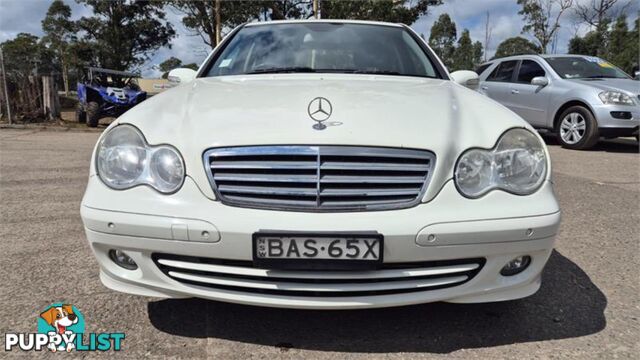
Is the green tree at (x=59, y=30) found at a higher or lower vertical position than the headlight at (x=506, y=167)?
higher

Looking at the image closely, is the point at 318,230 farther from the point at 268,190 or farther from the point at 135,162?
the point at 135,162

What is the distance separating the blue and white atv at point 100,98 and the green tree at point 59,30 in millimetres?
26354

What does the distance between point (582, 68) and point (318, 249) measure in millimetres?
8303

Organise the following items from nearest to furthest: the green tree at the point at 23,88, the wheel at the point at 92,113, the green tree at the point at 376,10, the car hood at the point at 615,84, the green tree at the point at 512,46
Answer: the car hood at the point at 615,84 → the green tree at the point at 23,88 → the wheel at the point at 92,113 → the green tree at the point at 376,10 → the green tree at the point at 512,46

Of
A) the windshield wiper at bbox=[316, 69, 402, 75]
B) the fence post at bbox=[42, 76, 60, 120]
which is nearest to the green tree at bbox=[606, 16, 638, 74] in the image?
the fence post at bbox=[42, 76, 60, 120]

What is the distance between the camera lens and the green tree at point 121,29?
101 feet

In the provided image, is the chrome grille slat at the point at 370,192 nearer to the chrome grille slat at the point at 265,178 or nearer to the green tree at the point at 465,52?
the chrome grille slat at the point at 265,178

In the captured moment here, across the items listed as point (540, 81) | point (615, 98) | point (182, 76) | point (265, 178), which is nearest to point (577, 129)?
point (615, 98)

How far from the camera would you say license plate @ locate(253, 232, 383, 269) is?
1725 mm

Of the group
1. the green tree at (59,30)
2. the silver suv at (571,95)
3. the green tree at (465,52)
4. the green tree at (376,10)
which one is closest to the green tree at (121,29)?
the green tree at (59,30)

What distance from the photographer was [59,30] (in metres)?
41.5

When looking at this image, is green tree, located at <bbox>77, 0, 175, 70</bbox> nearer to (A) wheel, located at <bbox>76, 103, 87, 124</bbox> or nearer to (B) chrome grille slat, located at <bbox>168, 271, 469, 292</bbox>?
(A) wheel, located at <bbox>76, 103, 87, 124</bbox>

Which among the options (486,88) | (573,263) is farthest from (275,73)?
(486,88)

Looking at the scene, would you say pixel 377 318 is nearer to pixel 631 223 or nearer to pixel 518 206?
pixel 518 206
